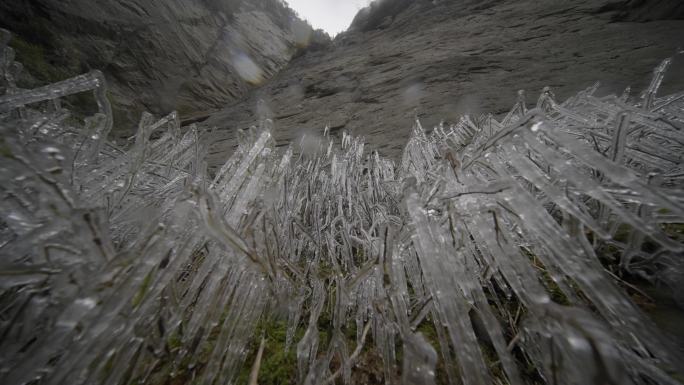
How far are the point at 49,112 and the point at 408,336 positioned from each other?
3.96 feet

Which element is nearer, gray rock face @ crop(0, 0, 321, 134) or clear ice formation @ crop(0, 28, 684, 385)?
clear ice formation @ crop(0, 28, 684, 385)

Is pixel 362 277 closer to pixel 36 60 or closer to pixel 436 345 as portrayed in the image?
pixel 436 345

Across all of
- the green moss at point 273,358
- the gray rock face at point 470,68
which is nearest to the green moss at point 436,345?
the green moss at point 273,358

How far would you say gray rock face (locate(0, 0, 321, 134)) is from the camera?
288 cm

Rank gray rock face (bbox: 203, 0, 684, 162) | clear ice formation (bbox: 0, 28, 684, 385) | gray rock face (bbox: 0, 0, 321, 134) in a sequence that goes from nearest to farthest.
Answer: clear ice formation (bbox: 0, 28, 684, 385) → gray rock face (bbox: 203, 0, 684, 162) → gray rock face (bbox: 0, 0, 321, 134)

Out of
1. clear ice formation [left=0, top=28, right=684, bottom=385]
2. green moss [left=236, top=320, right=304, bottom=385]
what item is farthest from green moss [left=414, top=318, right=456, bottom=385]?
green moss [left=236, top=320, right=304, bottom=385]

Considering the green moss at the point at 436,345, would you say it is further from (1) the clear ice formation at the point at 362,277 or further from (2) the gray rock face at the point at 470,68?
(2) the gray rock face at the point at 470,68

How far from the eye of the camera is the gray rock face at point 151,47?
2.88 metres

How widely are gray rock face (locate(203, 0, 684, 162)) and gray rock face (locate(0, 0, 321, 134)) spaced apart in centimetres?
92

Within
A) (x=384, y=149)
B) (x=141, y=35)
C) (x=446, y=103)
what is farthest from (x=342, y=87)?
(x=141, y=35)

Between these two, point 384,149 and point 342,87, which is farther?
point 342,87

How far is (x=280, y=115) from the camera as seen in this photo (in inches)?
140

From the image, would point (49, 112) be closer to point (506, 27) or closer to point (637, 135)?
point (637, 135)

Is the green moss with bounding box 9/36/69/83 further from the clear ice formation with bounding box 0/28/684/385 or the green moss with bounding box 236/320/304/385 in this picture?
the green moss with bounding box 236/320/304/385
